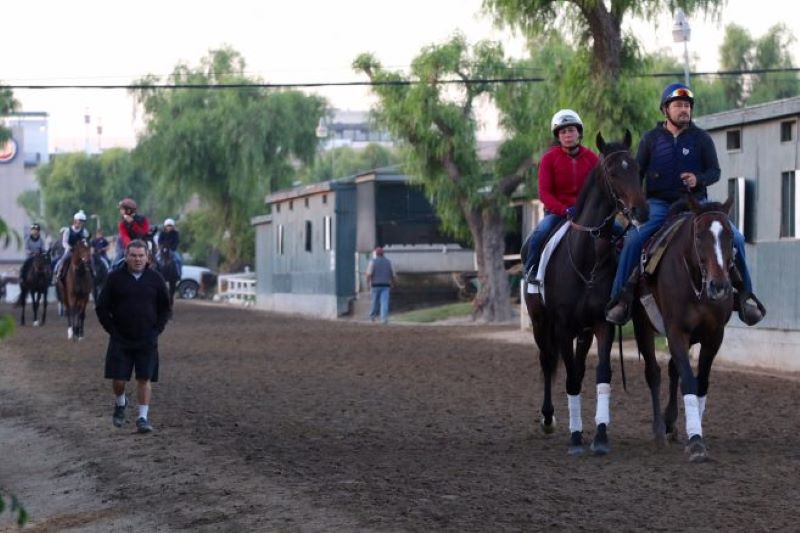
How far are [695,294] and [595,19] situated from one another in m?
18.0

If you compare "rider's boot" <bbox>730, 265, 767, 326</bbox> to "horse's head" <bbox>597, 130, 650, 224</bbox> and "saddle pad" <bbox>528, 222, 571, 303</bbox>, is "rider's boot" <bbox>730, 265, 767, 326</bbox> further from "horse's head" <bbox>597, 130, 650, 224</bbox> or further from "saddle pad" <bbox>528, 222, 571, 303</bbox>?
"saddle pad" <bbox>528, 222, 571, 303</bbox>

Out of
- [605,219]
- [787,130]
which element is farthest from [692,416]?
[787,130]

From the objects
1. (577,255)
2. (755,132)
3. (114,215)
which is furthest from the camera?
(114,215)

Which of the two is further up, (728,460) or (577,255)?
(577,255)

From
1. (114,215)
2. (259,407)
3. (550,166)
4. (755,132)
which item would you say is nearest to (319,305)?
(755,132)

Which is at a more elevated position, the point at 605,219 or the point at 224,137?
the point at 224,137

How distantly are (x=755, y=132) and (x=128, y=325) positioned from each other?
1236 centimetres

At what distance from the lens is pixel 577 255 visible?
12.1m

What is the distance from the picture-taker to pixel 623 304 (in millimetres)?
11773

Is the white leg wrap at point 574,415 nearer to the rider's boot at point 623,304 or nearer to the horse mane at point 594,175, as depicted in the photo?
Answer: the rider's boot at point 623,304

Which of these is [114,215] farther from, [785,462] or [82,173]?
[785,462]

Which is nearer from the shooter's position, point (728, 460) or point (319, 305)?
point (728, 460)

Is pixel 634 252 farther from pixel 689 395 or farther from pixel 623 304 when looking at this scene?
pixel 689 395

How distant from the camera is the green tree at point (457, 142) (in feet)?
136
